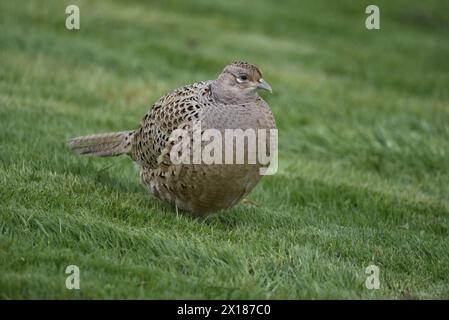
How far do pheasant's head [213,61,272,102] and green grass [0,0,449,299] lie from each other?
3.51 ft

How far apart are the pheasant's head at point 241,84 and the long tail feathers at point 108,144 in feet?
4.12

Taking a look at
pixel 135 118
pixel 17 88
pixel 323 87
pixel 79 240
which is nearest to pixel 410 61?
pixel 323 87

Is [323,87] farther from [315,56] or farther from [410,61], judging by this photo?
[410,61]

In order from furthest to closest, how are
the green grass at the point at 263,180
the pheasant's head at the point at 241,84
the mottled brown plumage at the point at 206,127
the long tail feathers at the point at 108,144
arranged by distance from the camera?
the long tail feathers at the point at 108,144, the pheasant's head at the point at 241,84, the mottled brown plumage at the point at 206,127, the green grass at the point at 263,180

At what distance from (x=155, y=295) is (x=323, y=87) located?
26.1ft

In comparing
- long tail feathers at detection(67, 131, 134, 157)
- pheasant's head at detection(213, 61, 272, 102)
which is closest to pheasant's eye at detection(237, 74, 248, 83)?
pheasant's head at detection(213, 61, 272, 102)

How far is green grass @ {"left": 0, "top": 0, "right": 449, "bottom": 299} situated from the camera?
5.02m

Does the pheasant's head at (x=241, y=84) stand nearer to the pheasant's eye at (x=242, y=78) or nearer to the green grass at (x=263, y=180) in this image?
the pheasant's eye at (x=242, y=78)

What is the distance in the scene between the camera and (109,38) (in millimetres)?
12820

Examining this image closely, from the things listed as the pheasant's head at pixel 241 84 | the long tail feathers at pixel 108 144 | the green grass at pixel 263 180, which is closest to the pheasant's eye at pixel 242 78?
the pheasant's head at pixel 241 84

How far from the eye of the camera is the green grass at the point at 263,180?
5.02 m

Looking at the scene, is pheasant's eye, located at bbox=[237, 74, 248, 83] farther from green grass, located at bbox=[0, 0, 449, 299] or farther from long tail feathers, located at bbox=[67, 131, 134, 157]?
long tail feathers, located at bbox=[67, 131, 134, 157]

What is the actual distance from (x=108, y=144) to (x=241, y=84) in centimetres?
165

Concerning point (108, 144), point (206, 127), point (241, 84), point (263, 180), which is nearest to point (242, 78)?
point (241, 84)
